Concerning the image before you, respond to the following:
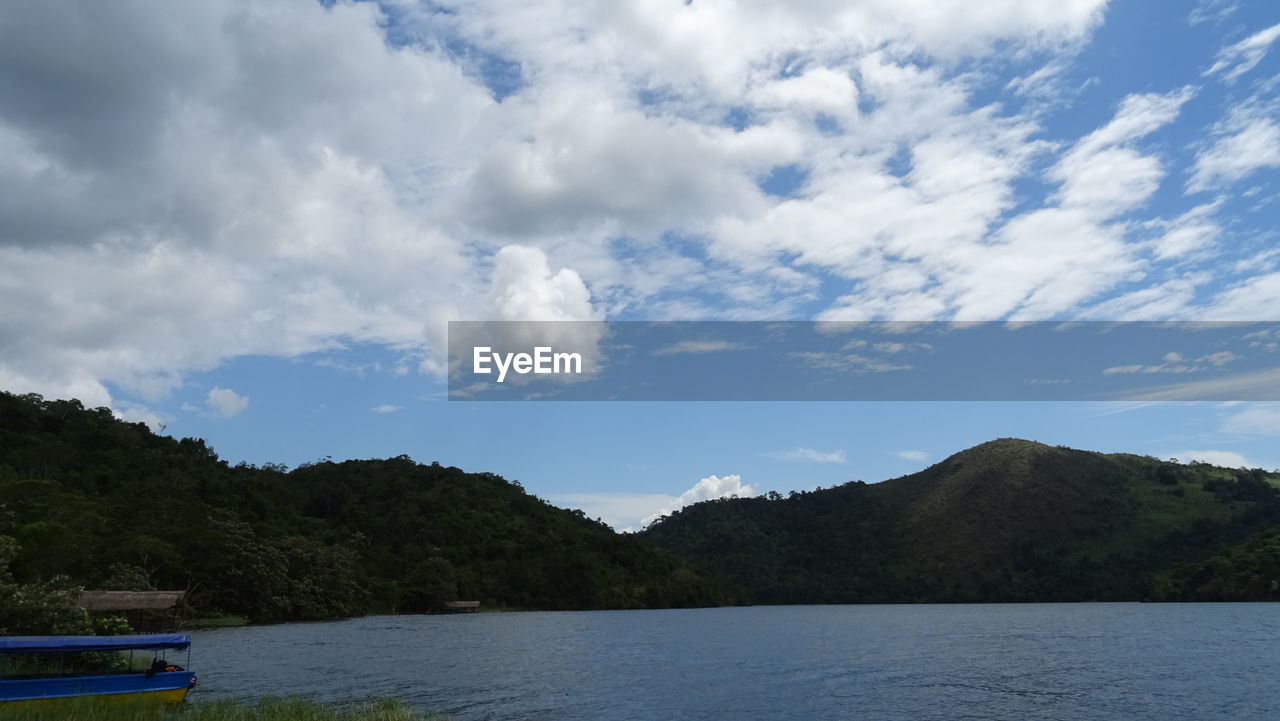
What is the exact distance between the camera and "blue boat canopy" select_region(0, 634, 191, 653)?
33.8 metres

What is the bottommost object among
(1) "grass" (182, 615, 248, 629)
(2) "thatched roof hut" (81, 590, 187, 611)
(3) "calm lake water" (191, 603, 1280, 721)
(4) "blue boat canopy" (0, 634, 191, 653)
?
(3) "calm lake water" (191, 603, 1280, 721)

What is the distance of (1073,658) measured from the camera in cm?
7506

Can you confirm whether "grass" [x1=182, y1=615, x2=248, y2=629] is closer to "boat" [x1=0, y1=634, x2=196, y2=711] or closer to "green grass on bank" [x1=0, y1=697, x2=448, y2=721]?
"boat" [x1=0, y1=634, x2=196, y2=711]

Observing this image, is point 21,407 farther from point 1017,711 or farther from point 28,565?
point 1017,711

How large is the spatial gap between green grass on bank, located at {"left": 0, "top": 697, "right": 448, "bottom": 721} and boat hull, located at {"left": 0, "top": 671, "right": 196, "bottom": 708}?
1.75 ft

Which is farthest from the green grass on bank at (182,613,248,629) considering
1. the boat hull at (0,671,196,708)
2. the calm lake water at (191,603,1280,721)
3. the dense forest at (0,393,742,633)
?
the boat hull at (0,671,196,708)

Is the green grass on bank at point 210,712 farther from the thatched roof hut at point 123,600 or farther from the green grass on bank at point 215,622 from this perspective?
the green grass on bank at point 215,622

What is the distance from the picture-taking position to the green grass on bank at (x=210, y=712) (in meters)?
33.2

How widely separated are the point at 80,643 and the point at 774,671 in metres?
47.5

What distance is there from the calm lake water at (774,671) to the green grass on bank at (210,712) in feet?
17.3

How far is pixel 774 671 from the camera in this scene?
2650 inches

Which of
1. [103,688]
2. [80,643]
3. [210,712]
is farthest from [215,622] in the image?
[210,712]

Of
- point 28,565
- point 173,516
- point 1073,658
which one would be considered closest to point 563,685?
point 1073,658

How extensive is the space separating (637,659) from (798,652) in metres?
16.9
